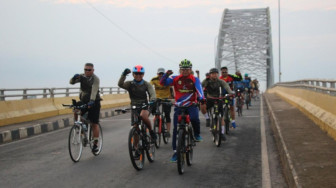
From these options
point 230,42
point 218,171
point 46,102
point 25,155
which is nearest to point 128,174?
point 218,171

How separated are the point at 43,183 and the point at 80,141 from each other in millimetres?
1892

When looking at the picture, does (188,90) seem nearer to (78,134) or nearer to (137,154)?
(137,154)

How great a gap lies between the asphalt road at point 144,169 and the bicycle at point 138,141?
6.7 inches

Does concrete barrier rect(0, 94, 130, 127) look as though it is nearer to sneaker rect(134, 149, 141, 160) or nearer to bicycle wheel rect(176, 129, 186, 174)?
sneaker rect(134, 149, 141, 160)

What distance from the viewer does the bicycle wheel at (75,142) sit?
24.4ft

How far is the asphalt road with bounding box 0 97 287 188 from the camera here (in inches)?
227

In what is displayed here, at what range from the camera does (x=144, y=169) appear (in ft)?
22.0

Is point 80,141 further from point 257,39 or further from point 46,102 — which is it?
point 257,39

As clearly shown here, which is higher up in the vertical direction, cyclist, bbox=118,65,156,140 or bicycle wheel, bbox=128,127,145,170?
cyclist, bbox=118,65,156,140

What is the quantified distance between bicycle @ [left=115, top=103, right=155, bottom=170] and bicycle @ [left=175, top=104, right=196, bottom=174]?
652 millimetres

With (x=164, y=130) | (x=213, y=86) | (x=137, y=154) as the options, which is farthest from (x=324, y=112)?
(x=137, y=154)

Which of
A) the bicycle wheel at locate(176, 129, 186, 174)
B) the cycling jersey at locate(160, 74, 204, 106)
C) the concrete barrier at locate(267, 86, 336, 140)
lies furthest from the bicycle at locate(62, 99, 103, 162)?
the concrete barrier at locate(267, 86, 336, 140)

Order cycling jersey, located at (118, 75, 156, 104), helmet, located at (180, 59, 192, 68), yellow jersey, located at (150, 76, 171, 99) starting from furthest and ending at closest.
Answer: yellow jersey, located at (150, 76, 171, 99) → cycling jersey, located at (118, 75, 156, 104) → helmet, located at (180, 59, 192, 68)

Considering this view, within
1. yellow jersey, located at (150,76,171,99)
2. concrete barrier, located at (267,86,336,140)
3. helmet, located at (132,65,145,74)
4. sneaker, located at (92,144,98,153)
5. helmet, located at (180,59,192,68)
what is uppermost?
helmet, located at (180,59,192,68)
